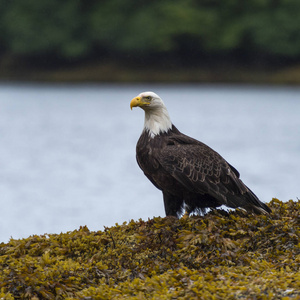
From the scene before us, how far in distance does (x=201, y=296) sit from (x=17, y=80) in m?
57.2

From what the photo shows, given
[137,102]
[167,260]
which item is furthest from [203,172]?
[167,260]

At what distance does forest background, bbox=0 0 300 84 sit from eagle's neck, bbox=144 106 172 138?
48.1m

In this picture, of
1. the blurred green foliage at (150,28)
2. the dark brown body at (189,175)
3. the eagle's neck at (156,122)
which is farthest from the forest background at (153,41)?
the dark brown body at (189,175)

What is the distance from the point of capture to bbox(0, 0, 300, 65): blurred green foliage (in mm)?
57906

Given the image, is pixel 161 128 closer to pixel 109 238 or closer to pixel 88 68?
pixel 109 238

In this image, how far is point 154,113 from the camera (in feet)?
27.2

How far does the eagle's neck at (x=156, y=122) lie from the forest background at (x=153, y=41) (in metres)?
48.1

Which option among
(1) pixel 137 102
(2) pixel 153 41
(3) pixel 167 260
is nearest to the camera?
(3) pixel 167 260

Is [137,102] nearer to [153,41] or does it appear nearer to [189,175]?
[189,175]

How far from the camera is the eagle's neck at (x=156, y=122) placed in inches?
A: 323

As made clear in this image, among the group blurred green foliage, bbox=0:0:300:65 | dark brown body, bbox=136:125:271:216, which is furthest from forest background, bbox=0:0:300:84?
dark brown body, bbox=136:125:271:216

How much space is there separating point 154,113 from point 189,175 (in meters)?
0.88

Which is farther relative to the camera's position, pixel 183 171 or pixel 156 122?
pixel 156 122

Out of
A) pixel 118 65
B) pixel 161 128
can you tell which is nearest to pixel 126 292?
pixel 161 128
